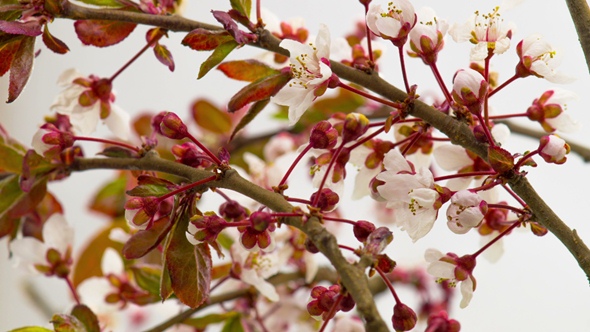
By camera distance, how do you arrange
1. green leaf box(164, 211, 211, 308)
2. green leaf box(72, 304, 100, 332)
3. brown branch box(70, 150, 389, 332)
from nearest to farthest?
brown branch box(70, 150, 389, 332) → green leaf box(164, 211, 211, 308) → green leaf box(72, 304, 100, 332)

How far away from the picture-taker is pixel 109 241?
1038 mm

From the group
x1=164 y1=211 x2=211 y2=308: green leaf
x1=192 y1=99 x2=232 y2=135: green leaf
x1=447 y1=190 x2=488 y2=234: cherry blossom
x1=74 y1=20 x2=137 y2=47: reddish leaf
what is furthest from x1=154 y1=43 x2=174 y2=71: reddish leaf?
x1=192 y1=99 x2=232 y2=135: green leaf

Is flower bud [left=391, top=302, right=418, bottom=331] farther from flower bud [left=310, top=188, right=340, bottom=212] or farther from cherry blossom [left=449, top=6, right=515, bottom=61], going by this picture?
cherry blossom [left=449, top=6, right=515, bottom=61]

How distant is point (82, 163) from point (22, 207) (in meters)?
0.08

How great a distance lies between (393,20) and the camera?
492 mm

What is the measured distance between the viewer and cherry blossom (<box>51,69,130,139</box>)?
0.63m

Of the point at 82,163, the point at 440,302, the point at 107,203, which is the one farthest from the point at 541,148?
the point at 107,203

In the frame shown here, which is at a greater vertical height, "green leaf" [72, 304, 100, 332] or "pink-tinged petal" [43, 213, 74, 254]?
"pink-tinged petal" [43, 213, 74, 254]

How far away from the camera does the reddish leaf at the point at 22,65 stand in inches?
20.0

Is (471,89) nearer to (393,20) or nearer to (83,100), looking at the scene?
(393,20)

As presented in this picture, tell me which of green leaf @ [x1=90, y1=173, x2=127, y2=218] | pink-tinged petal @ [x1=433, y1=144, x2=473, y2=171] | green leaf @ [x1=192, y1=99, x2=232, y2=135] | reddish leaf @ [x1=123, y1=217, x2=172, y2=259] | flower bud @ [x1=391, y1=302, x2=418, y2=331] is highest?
green leaf @ [x1=192, y1=99, x2=232, y2=135]

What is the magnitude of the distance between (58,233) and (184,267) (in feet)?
0.85

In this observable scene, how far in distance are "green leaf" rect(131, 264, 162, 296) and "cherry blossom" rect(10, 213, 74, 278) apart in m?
0.09

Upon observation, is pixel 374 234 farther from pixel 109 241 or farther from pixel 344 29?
pixel 344 29
